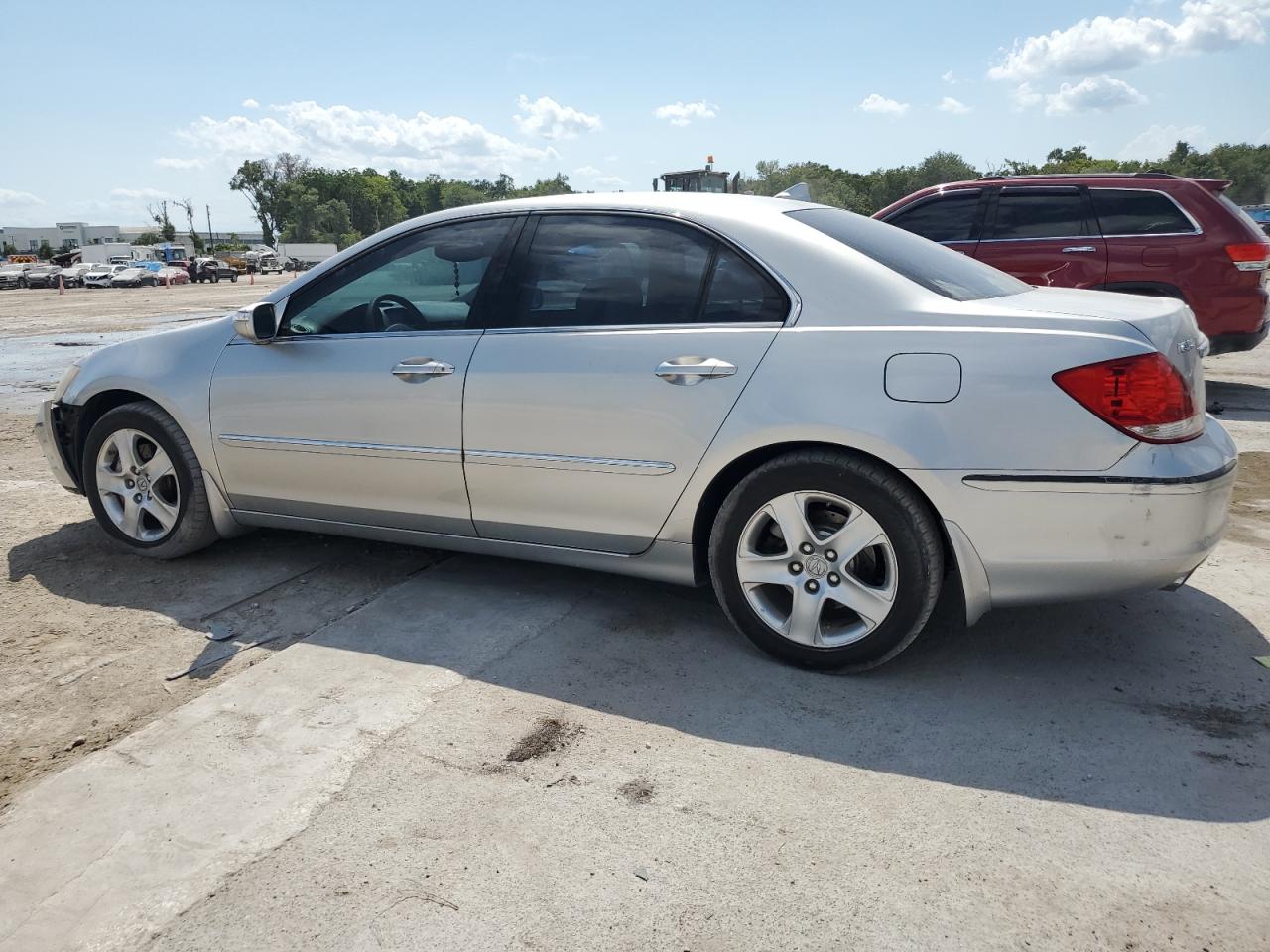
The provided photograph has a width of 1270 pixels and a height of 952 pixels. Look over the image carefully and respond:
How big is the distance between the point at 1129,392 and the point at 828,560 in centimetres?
102

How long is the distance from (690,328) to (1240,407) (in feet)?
21.2

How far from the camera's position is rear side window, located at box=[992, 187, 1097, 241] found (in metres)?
8.09

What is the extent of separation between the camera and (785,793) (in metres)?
2.66

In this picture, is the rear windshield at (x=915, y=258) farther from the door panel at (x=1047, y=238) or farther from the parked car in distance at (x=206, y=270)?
the parked car in distance at (x=206, y=270)

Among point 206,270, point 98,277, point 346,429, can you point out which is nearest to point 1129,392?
point 346,429

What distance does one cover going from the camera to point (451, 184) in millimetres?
165875

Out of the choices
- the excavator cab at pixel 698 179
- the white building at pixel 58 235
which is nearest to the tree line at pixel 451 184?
the white building at pixel 58 235

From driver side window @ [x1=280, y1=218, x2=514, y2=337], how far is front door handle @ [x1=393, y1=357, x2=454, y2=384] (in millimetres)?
176

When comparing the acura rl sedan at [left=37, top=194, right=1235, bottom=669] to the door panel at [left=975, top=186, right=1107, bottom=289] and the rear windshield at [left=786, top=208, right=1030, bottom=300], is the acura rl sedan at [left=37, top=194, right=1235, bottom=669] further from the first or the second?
the door panel at [left=975, top=186, right=1107, bottom=289]

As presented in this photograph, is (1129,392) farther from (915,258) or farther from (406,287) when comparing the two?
(406,287)

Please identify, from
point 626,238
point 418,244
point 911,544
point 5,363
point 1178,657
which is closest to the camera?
point 911,544

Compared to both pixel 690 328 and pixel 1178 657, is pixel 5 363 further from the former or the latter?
pixel 1178 657

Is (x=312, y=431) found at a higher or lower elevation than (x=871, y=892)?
higher

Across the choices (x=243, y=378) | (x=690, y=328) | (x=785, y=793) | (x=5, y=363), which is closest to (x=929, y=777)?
(x=785, y=793)
